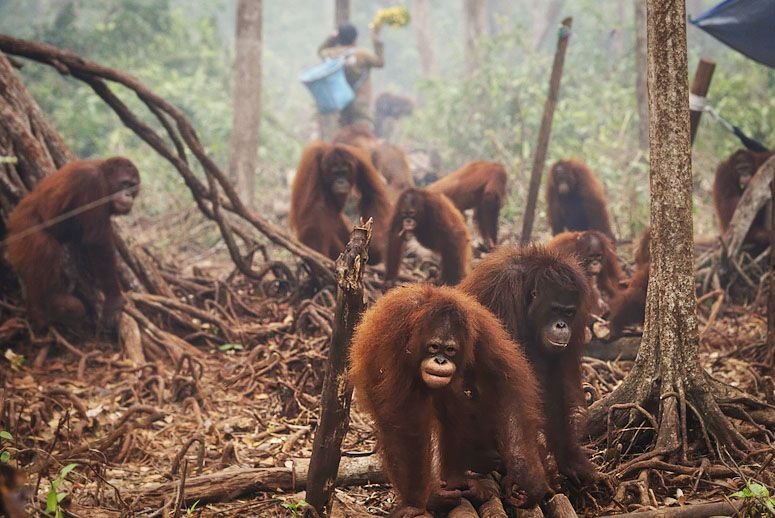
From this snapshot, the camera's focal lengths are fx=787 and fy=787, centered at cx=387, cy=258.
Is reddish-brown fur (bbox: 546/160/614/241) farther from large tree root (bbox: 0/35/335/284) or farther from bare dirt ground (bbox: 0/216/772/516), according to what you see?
large tree root (bbox: 0/35/335/284)

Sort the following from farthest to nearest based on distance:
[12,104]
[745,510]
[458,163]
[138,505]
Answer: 1. [458,163]
2. [12,104]
3. [138,505]
4. [745,510]

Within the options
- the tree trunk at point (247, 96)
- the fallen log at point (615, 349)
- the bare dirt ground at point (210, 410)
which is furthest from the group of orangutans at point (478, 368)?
the tree trunk at point (247, 96)

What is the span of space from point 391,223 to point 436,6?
2352 cm

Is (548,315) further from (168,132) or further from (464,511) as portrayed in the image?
(168,132)

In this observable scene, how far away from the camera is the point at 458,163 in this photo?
13367mm

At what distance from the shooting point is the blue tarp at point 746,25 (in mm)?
5191

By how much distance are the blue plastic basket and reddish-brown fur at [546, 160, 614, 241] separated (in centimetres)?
479

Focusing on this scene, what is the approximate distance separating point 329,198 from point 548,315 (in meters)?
3.86

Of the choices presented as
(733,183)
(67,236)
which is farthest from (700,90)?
(67,236)

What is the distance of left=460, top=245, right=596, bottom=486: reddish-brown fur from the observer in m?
3.60

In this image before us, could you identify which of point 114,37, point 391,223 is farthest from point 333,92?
point 391,223

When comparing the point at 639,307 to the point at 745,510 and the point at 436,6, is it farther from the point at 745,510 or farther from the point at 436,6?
the point at 436,6

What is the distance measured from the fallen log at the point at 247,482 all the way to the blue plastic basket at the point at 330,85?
8676mm

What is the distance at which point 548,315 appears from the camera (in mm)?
3631
